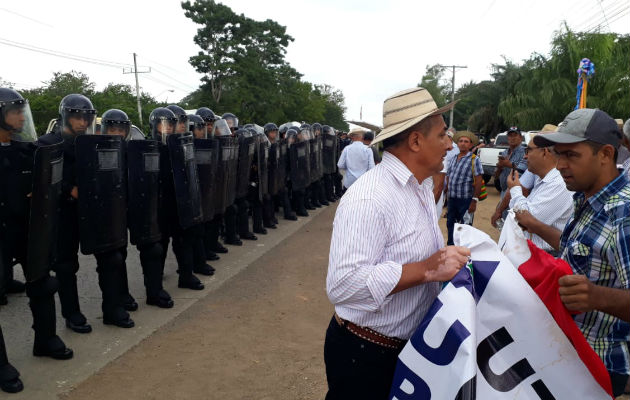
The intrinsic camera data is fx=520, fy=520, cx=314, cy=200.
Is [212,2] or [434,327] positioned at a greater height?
[212,2]

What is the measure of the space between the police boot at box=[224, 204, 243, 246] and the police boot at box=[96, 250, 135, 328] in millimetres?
3690

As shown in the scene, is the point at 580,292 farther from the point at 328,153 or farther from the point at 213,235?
the point at 328,153

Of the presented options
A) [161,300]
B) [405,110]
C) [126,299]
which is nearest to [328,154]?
[161,300]

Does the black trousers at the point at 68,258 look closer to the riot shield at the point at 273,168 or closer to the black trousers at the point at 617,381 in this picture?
the black trousers at the point at 617,381

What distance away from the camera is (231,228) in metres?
8.84

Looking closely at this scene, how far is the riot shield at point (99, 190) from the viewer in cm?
445

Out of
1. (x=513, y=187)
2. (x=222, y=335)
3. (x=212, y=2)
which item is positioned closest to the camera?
(x=513, y=187)

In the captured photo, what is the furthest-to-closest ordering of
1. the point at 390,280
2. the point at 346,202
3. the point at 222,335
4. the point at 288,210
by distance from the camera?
the point at 288,210 → the point at 222,335 → the point at 346,202 → the point at 390,280

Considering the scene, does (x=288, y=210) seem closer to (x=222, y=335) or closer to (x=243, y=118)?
(x=222, y=335)

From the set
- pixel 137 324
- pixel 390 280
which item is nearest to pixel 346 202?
pixel 390 280

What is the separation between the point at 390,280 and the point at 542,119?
31.8 m

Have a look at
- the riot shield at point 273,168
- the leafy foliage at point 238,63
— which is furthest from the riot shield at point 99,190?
the leafy foliage at point 238,63

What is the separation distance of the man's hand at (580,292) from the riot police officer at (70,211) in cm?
403

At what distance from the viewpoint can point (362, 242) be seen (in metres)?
1.88
